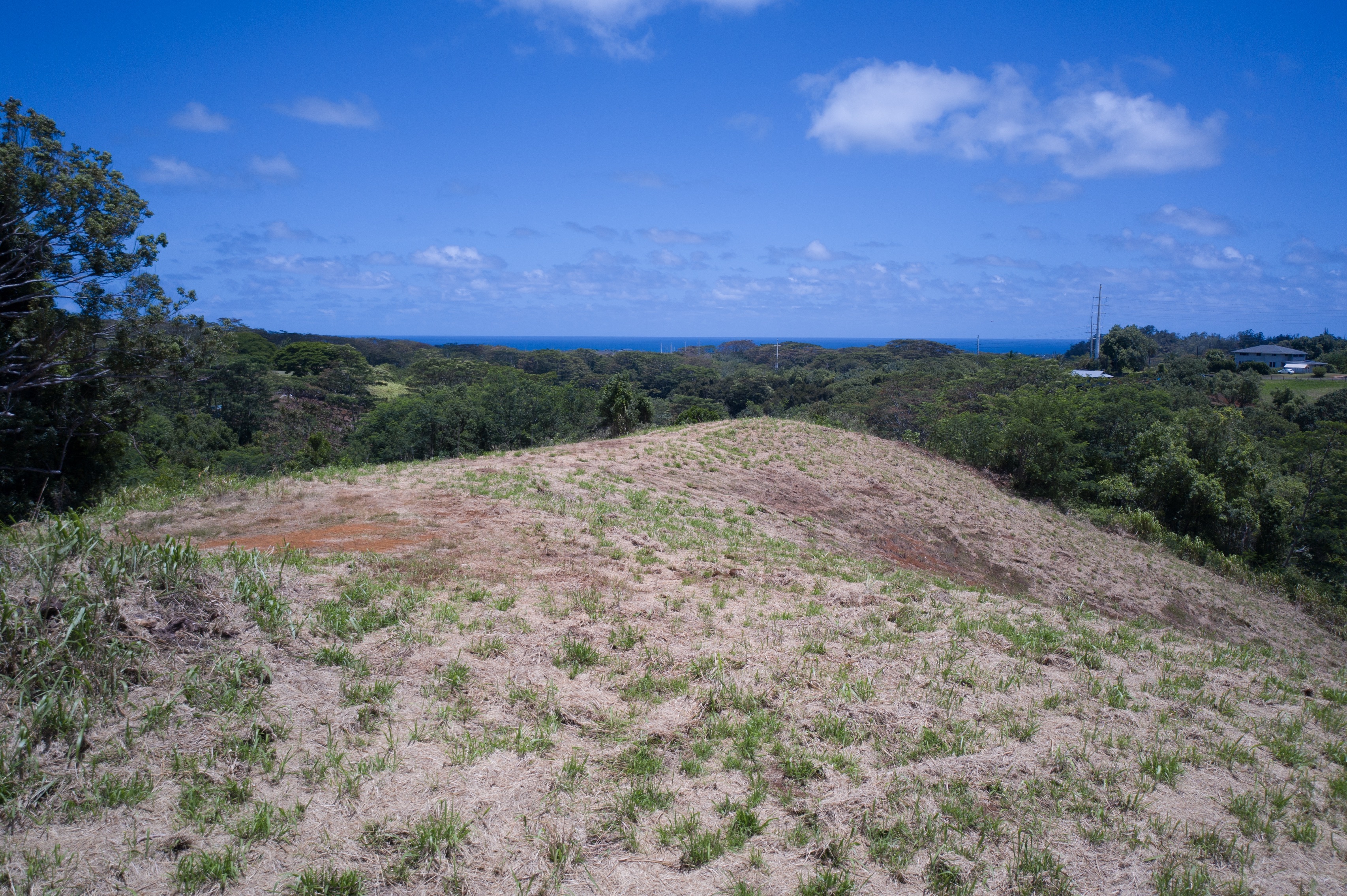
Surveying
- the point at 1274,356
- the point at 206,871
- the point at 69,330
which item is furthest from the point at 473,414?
the point at 1274,356

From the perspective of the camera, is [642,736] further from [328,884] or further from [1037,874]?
[1037,874]

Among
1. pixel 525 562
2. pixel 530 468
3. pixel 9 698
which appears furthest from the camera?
pixel 530 468

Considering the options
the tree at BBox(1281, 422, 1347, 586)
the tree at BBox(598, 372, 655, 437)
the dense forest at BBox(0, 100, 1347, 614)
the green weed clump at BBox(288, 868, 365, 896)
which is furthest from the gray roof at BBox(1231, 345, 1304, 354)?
the green weed clump at BBox(288, 868, 365, 896)

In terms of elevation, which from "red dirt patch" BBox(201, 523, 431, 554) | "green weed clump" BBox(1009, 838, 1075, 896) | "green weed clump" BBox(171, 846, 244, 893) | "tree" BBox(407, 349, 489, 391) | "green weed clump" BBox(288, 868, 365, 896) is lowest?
"green weed clump" BBox(1009, 838, 1075, 896)

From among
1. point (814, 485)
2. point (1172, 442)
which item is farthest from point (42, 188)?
point (1172, 442)

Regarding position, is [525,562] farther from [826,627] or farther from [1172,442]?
[1172,442]

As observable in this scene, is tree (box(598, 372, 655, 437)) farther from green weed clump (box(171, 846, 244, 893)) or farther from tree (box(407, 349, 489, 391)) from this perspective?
green weed clump (box(171, 846, 244, 893))
